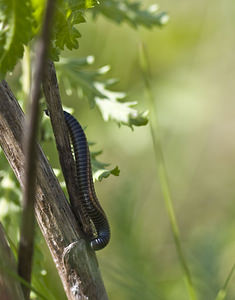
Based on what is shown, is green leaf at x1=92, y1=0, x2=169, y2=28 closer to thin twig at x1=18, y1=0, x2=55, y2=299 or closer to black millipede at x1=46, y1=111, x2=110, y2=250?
black millipede at x1=46, y1=111, x2=110, y2=250

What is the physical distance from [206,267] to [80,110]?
8.48ft

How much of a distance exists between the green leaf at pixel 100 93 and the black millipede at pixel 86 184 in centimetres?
63

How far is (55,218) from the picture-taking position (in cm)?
205

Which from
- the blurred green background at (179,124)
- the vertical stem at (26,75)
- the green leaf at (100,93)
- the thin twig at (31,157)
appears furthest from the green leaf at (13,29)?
the blurred green background at (179,124)

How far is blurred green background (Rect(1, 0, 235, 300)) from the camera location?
6656mm

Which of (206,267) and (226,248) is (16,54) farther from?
(226,248)

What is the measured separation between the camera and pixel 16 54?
74.4 inches

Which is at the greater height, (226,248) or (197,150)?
(197,150)

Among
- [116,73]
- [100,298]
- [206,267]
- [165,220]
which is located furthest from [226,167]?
[100,298]

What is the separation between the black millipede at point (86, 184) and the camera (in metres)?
2.37

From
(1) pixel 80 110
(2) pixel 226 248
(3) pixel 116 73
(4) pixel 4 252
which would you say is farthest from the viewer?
(3) pixel 116 73

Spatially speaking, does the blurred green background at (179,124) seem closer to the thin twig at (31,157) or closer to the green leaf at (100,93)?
the green leaf at (100,93)

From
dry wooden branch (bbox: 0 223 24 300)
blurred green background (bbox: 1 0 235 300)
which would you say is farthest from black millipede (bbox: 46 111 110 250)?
blurred green background (bbox: 1 0 235 300)

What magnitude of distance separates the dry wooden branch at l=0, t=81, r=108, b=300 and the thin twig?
7.4 inches
